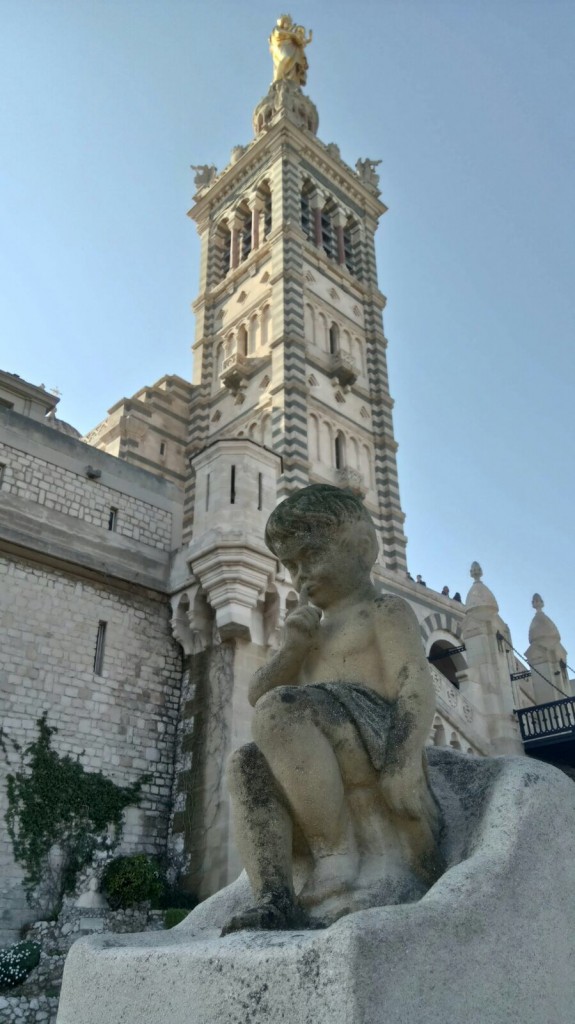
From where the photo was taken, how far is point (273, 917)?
2.61 meters

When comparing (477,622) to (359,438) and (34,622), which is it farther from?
(359,438)

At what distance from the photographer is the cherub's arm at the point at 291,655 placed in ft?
11.1

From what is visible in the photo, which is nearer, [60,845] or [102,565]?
[60,845]

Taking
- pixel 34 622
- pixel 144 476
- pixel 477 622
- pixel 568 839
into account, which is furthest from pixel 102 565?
pixel 568 839

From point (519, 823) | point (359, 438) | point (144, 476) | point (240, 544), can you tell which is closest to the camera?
point (519, 823)

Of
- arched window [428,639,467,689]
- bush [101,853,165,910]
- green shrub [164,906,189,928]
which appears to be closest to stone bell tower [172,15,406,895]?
green shrub [164,906,189,928]

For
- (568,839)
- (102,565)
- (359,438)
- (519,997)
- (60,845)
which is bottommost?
(519,997)

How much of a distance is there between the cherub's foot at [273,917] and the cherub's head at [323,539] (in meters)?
1.24

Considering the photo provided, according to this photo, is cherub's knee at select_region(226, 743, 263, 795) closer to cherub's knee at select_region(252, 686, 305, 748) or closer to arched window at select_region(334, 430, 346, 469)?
cherub's knee at select_region(252, 686, 305, 748)

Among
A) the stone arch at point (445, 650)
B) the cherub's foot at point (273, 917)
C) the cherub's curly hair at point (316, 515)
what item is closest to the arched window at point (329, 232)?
the stone arch at point (445, 650)

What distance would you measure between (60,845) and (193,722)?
2.63 meters

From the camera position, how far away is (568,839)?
2.76 metres

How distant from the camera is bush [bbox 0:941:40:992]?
8.23 m

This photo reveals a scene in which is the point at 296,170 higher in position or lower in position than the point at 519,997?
higher
